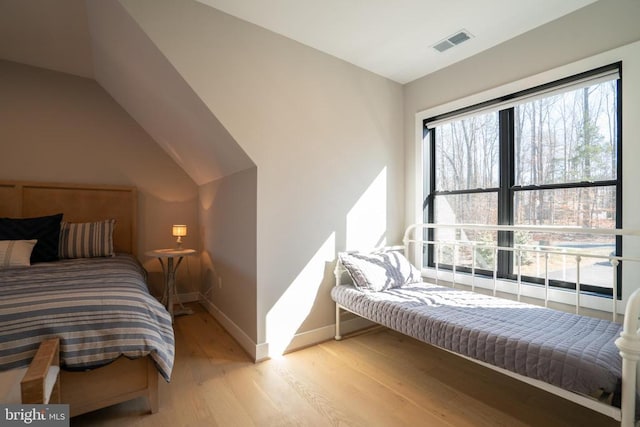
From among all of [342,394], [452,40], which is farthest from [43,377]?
[452,40]

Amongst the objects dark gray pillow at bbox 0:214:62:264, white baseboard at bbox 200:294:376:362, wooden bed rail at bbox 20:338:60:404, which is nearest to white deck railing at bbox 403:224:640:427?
white baseboard at bbox 200:294:376:362

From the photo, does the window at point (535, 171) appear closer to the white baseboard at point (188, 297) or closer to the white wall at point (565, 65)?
the white wall at point (565, 65)

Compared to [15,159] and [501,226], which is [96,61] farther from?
[501,226]

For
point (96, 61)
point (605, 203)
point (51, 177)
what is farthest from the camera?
point (51, 177)

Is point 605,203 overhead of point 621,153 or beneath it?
beneath

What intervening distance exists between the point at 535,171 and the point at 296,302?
205cm

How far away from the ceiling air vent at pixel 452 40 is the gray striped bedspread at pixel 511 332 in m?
1.91

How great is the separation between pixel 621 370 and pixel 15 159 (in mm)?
4411

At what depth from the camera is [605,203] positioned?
1.93m

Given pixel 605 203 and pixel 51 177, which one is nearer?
pixel 605 203

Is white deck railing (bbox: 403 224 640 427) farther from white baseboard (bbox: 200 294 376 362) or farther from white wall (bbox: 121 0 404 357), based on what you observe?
white baseboard (bbox: 200 294 376 362)

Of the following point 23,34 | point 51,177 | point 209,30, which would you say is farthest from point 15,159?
point 209,30

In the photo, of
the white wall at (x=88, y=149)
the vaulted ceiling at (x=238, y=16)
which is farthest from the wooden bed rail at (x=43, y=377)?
the white wall at (x=88, y=149)

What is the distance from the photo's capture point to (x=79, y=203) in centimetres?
305
